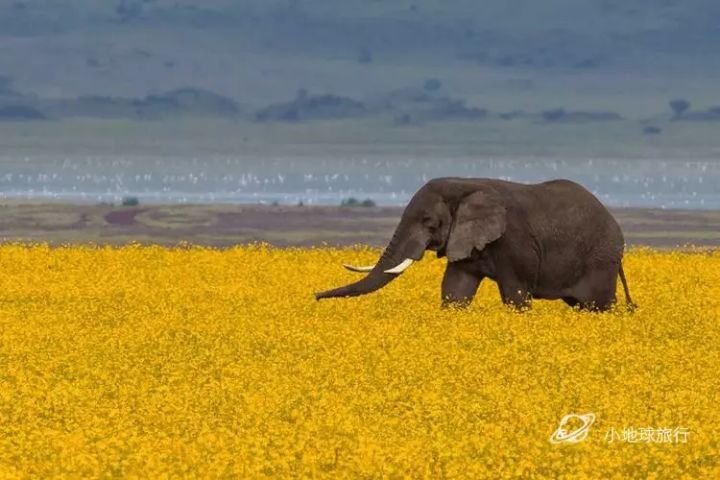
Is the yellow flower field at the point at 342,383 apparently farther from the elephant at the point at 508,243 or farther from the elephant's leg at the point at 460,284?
Answer: the elephant at the point at 508,243

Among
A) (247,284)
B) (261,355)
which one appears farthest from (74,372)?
(247,284)

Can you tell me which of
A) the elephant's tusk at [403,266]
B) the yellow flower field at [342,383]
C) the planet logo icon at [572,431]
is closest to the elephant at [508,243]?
the elephant's tusk at [403,266]

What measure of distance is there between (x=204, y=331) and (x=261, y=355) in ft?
8.60

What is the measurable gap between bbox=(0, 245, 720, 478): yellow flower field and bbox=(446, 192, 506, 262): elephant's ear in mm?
936

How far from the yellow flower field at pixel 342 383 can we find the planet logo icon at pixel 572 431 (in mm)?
93

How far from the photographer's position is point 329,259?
3328 centimetres

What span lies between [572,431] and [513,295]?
991 cm

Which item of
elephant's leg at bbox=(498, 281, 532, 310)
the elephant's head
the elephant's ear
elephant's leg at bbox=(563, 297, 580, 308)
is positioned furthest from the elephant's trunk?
elephant's leg at bbox=(563, 297, 580, 308)

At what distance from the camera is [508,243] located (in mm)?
21828

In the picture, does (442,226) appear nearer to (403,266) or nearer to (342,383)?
(403,266)

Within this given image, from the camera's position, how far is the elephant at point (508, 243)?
2178 centimetres

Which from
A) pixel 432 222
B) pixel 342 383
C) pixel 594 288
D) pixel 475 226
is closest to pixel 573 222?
pixel 594 288

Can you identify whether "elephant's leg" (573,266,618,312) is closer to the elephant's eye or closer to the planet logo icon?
the elephant's eye

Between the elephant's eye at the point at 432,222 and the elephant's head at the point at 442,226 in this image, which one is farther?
the elephant's eye at the point at 432,222
